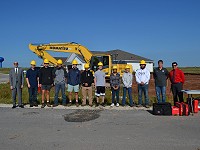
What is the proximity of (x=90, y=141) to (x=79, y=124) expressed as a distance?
6.17 ft

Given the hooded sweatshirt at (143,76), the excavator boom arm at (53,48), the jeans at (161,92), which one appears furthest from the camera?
the excavator boom arm at (53,48)

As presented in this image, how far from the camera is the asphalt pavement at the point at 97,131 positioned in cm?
588

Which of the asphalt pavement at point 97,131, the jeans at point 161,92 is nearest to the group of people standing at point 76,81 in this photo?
the jeans at point 161,92

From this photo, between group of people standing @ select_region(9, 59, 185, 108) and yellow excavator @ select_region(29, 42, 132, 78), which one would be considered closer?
group of people standing @ select_region(9, 59, 185, 108)

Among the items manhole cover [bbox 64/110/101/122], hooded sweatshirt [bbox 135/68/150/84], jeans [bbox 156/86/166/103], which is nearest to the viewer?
manhole cover [bbox 64/110/101/122]

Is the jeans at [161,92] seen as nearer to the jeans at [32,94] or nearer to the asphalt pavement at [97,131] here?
the asphalt pavement at [97,131]

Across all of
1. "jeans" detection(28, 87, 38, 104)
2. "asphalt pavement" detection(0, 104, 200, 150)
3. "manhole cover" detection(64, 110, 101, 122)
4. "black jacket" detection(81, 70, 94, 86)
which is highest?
"black jacket" detection(81, 70, 94, 86)

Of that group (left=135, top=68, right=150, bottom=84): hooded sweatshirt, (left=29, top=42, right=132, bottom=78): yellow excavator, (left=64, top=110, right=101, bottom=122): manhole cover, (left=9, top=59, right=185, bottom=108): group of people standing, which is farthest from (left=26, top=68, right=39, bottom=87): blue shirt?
(left=29, top=42, right=132, bottom=78): yellow excavator

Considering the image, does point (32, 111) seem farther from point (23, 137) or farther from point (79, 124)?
point (23, 137)

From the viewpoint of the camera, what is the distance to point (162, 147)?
5.70 meters

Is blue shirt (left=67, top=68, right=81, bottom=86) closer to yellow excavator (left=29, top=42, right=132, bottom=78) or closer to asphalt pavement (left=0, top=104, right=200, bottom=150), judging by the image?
asphalt pavement (left=0, top=104, right=200, bottom=150)

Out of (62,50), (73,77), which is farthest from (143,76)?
(62,50)

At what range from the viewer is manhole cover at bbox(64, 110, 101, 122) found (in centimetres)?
874

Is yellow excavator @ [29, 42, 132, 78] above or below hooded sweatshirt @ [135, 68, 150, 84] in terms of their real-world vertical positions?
above
